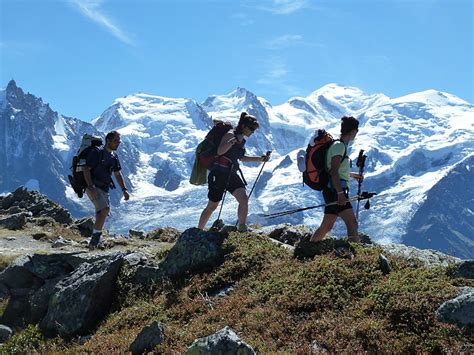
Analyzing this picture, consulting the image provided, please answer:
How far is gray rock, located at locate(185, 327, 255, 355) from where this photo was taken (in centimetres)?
795

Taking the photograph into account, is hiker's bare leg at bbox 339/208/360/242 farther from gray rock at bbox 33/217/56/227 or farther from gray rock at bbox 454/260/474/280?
gray rock at bbox 33/217/56/227

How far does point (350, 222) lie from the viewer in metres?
13.0

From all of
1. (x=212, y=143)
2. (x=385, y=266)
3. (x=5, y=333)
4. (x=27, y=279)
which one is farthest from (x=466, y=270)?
(x=27, y=279)

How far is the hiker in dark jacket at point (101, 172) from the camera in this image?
17.1 metres

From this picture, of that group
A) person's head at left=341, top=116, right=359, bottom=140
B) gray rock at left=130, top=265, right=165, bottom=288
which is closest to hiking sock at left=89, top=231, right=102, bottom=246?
gray rock at left=130, top=265, right=165, bottom=288

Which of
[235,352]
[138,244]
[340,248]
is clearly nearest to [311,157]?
[340,248]

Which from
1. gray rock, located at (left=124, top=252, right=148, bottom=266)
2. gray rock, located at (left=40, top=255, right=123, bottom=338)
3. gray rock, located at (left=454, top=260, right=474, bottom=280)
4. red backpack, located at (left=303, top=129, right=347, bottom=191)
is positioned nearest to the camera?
gray rock, located at (left=454, top=260, right=474, bottom=280)

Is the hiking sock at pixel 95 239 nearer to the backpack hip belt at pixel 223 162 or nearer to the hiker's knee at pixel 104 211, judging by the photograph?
the hiker's knee at pixel 104 211

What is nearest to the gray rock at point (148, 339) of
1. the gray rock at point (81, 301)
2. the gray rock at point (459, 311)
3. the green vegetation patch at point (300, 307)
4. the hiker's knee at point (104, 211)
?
the green vegetation patch at point (300, 307)

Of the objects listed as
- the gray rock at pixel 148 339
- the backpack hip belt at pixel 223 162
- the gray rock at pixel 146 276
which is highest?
the backpack hip belt at pixel 223 162

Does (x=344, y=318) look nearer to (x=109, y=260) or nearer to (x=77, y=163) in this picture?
(x=109, y=260)

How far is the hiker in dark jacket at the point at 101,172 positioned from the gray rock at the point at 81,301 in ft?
14.4

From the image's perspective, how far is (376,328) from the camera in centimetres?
897

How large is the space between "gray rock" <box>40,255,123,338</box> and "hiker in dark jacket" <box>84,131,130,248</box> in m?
4.38
